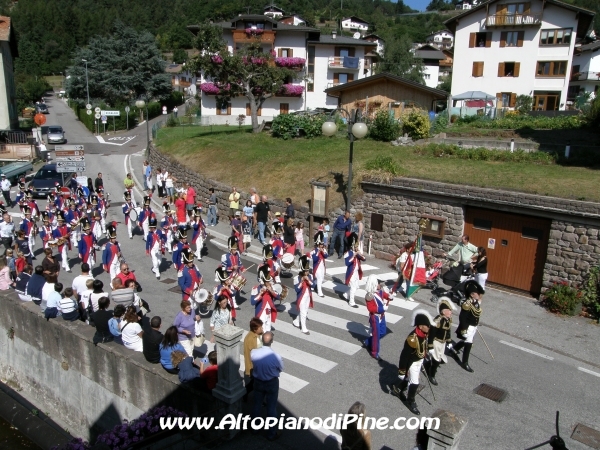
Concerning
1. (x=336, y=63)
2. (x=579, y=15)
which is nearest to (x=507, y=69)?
(x=579, y=15)

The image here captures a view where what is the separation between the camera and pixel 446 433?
5.96 meters

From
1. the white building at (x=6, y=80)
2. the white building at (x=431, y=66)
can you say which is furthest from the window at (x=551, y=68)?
the white building at (x=6, y=80)

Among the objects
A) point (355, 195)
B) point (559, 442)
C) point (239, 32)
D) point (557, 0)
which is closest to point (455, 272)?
point (355, 195)

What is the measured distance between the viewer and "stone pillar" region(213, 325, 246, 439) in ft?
25.7

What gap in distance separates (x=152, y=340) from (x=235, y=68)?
27.3 m

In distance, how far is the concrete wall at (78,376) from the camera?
9.25 meters

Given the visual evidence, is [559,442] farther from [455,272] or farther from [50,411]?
[50,411]

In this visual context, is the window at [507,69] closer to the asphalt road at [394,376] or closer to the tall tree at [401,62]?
the tall tree at [401,62]

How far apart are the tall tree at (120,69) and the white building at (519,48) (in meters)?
35.2

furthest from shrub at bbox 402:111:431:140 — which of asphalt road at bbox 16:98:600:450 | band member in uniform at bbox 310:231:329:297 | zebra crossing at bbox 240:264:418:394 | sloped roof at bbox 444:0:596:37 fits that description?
A: sloped roof at bbox 444:0:596:37

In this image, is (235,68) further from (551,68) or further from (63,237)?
(551,68)

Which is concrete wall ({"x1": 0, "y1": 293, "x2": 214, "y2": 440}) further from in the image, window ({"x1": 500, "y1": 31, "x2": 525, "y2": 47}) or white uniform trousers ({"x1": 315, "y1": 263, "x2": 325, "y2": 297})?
window ({"x1": 500, "y1": 31, "x2": 525, "y2": 47})

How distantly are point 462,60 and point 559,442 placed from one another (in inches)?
1758

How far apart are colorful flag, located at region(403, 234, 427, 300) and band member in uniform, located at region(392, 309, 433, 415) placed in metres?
5.04
